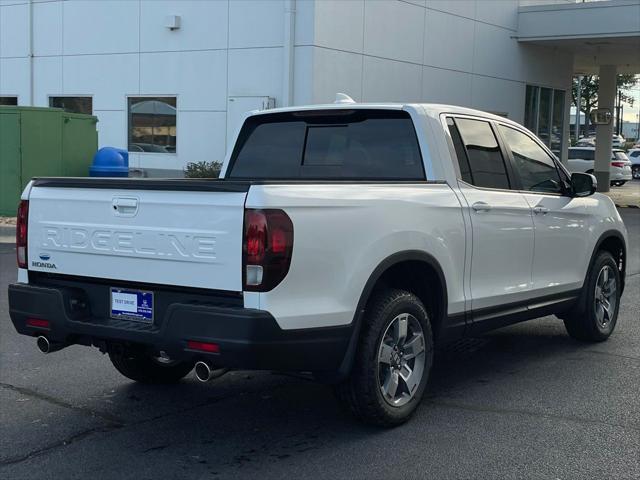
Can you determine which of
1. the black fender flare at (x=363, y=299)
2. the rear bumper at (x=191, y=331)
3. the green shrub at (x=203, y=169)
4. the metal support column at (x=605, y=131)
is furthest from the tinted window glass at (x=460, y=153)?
the metal support column at (x=605, y=131)

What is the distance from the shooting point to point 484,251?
5672 mm

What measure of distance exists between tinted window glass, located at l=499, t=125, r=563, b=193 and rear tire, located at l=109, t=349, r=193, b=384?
291 cm

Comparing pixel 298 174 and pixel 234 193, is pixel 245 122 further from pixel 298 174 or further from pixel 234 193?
pixel 234 193

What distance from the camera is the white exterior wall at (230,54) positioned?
17.1 m

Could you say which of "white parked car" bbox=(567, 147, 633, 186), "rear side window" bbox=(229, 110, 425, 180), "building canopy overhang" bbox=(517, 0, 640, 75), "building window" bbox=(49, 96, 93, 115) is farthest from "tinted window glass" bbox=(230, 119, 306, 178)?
"white parked car" bbox=(567, 147, 633, 186)

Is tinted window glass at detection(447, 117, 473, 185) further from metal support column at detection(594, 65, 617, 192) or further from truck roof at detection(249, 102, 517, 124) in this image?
metal support column at detection(594, 65, 617, 192)

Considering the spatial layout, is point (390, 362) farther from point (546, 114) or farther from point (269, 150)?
point (546, 114)

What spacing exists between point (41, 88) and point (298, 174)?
667 inches

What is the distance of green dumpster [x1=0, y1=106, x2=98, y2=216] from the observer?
14.9 m

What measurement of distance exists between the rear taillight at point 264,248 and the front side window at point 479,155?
1.95m

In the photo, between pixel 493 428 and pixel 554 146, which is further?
pixel 554 146

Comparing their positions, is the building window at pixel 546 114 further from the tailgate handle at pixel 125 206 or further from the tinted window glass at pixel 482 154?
the tailgate handle at pixel 125 206

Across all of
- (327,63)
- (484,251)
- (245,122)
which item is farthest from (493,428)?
(327,63)

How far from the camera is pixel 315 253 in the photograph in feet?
14.2
